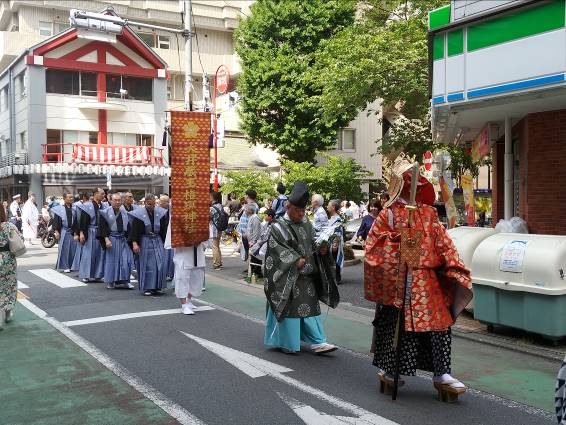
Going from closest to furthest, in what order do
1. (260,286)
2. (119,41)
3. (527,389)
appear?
(527,389) < (260,286) < (119,41)

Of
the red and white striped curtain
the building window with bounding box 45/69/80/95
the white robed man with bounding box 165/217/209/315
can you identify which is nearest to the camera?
the white robed man with bounding box 165/217/209/315

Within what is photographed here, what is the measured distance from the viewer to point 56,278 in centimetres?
1241

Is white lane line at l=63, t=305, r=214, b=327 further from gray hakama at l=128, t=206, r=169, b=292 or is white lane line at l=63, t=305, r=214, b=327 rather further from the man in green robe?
the man in green robe

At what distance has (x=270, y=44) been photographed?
82.8ft

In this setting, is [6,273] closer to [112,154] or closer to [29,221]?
[29,221]

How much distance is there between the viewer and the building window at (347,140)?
31406mm

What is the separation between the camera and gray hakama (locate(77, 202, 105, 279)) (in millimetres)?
11953

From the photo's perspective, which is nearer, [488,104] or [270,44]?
[488,104]

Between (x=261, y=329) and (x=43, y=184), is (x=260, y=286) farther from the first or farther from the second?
(x=43, y=184)

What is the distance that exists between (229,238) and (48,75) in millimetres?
15170

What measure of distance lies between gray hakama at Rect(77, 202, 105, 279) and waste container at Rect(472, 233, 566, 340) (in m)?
7.66

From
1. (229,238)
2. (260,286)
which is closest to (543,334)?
(260,286)

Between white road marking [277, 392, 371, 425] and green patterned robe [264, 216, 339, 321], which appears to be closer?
white road marking [277, 392, 371, 425]

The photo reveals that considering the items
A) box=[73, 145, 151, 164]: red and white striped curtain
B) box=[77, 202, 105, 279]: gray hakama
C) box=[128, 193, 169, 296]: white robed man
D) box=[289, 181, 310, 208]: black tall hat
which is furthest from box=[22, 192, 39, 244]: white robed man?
box=[289, 181, 310, 208]: black tall hat
